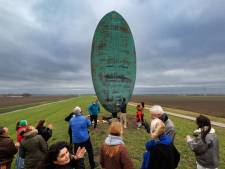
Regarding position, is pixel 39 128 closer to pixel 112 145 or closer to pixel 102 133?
pixel 112 145

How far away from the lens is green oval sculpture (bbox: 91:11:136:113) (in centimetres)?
1216

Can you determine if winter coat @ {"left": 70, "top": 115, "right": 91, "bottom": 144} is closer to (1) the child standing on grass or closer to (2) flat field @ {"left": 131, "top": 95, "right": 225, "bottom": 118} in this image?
(1) the child standing on grass

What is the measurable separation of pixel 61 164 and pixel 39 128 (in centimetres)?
356

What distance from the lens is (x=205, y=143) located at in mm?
4504

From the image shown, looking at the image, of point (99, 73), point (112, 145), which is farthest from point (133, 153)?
point (112, 145)

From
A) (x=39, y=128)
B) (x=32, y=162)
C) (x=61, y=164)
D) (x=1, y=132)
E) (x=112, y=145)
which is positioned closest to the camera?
(x=61, y=164)

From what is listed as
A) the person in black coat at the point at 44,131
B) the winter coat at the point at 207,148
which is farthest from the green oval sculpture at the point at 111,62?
the winter coat at the point at 207,148

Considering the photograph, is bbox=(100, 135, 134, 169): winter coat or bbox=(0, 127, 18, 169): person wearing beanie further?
bbox=(0, 127, 18, 169): person wearing beanie

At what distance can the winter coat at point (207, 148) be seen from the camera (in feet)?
14.8

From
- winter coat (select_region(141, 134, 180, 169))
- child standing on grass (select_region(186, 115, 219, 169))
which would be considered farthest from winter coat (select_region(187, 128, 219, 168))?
winter coat (select_region(141, 134, 180, 169))

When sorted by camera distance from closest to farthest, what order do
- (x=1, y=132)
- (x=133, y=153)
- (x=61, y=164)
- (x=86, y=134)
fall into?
1. (x=61, y=164)
2. (x=1, y=132)
3. (x=86, y=134)
4. (x=133, y=153)

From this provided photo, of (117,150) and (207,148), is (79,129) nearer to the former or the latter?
(117,150)

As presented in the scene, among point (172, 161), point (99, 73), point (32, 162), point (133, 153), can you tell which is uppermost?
point (99, 73)

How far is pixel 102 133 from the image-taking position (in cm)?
1203
